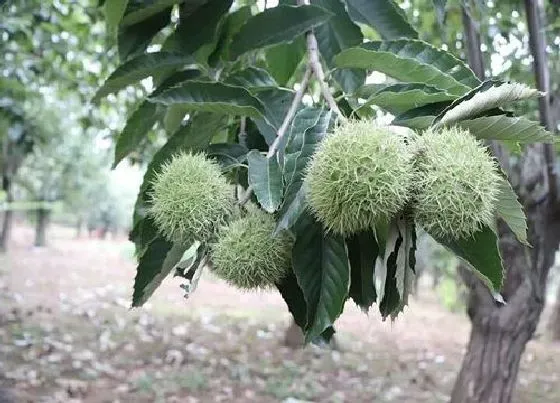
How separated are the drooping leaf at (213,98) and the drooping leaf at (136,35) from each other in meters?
0.43

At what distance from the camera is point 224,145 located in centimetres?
125

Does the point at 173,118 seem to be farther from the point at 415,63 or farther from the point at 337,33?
the point at 415,63

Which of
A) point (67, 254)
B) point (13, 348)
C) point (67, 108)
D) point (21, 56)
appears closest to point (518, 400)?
point (13, 348)

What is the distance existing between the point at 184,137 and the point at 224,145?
104 mm

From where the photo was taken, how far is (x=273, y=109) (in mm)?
1228

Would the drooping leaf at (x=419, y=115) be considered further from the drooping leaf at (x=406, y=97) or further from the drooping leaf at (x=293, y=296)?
the drooping leaf at (x=293, y=296)

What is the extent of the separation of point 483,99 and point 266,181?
0.35 metres

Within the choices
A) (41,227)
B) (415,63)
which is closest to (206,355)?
(415,63)

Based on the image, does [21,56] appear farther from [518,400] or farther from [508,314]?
[518,400]

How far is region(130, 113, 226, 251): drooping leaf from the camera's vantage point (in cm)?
124

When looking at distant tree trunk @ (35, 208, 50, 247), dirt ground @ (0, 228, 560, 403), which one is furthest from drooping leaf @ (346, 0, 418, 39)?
distant tree trunk @ (35, 208, 50, 247)

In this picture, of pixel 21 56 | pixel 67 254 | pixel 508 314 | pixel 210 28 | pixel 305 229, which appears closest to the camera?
pixel 305 229

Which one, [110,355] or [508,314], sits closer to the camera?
[508,314]

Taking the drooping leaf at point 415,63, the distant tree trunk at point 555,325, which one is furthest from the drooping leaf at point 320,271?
the distant tree trunk at point 555,325
